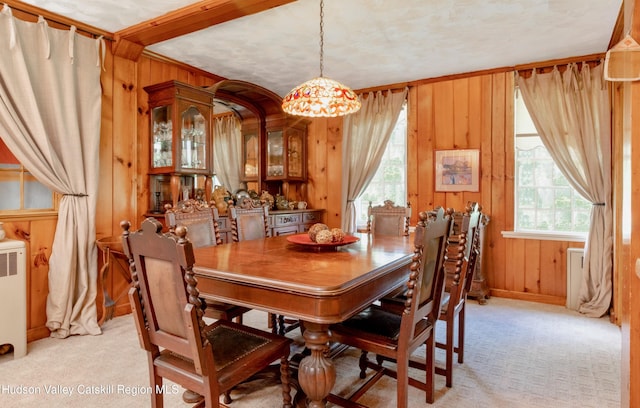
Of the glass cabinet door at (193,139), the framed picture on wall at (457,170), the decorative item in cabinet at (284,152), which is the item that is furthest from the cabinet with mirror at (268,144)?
the framed picture on wall at (457,170)

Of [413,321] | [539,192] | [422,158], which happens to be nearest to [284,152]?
[422,158]

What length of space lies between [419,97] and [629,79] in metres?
3.33

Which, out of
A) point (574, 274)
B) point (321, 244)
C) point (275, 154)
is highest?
point (275, 154)

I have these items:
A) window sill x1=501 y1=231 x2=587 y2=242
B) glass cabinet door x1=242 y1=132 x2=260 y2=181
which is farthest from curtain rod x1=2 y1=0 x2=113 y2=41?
window sill x1=501 y1=231 x2=587 y2=242

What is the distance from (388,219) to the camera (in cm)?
360

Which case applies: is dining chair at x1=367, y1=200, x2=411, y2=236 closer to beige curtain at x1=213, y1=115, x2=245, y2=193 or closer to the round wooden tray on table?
the round wooden tray on table

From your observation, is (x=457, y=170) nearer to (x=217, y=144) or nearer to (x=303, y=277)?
(x=217, y=144)

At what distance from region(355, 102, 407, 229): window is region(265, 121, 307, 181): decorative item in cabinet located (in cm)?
100

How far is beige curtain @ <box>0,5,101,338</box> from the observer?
8.96 feet

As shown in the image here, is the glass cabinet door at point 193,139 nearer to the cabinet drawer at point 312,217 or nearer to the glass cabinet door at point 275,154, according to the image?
the glass cabinet door at point 275,154

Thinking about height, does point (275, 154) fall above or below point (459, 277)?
above

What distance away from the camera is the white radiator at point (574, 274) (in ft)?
12.1

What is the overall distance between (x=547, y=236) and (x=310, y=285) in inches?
136

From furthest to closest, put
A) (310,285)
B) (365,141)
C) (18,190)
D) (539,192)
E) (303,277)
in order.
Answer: (365,141) < (539,192) < (18,190) < (303,277) < (310,285)
